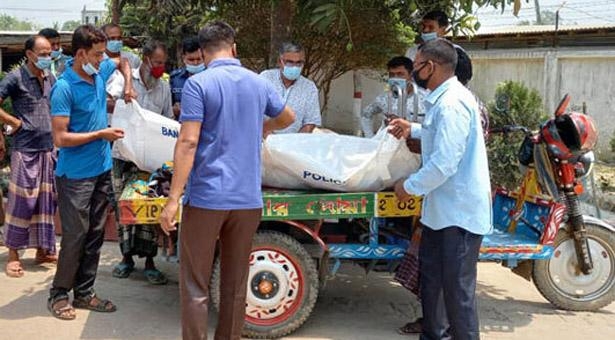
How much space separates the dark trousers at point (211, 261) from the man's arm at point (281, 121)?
519mm

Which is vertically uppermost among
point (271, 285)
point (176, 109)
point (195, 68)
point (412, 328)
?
point (195, 68)

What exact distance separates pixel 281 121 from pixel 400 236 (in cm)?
139

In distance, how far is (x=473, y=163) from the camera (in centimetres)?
363

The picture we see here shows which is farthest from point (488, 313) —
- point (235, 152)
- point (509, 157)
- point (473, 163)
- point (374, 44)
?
point (374, 44)

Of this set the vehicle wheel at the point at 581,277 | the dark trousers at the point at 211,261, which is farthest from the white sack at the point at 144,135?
the vehicle wheel at the point at 581,277

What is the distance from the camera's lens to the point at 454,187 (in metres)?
3.63

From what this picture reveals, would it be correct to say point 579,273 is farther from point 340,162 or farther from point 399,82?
point 340,162

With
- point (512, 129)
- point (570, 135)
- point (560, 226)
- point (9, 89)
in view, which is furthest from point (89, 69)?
point (560, 226)

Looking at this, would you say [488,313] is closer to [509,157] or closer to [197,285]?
[197,285]

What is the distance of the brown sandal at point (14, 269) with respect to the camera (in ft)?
17.9

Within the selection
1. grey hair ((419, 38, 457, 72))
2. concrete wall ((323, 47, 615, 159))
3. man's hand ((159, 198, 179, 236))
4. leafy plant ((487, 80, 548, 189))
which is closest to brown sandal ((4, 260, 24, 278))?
man's hand ((159, 198, 179, 236))

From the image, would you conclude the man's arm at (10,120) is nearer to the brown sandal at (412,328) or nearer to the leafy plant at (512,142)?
the brown sandal at (412,328)

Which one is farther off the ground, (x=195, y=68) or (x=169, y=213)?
(x=195, y=68)

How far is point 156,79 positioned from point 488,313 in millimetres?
3051
